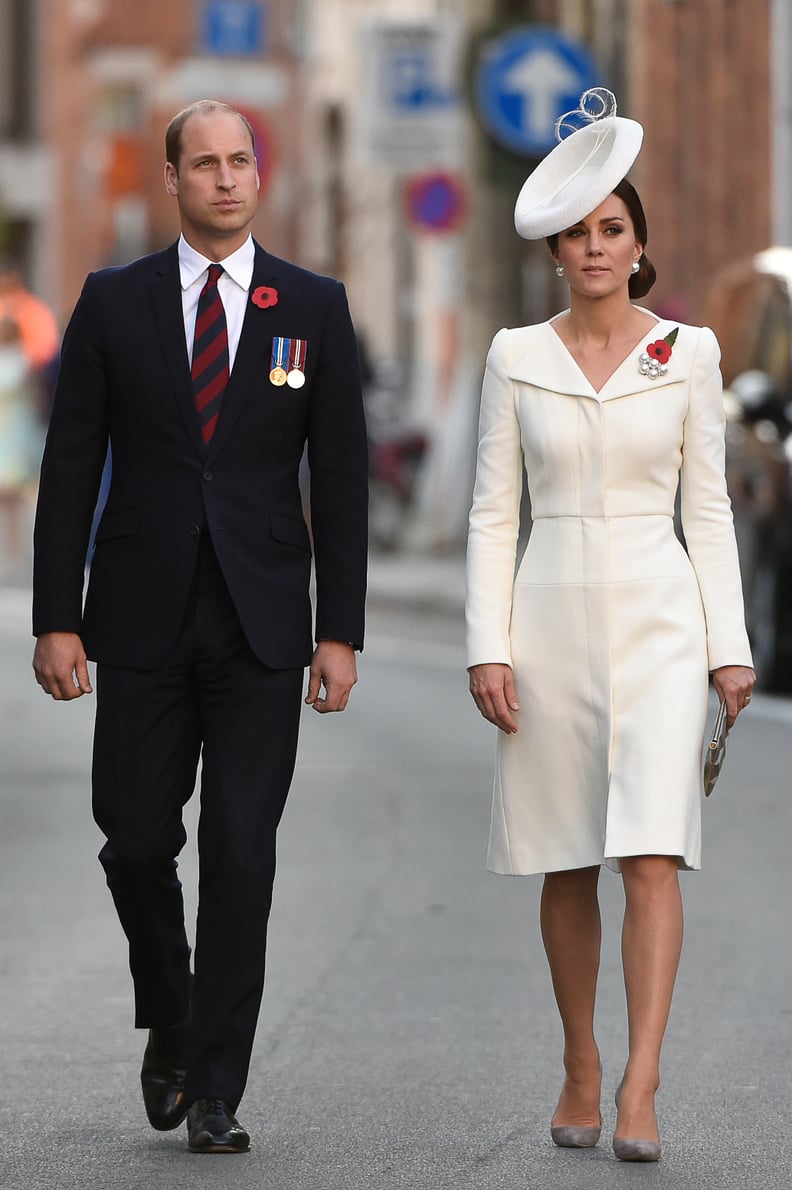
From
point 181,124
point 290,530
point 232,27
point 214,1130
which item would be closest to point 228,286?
point 181,124

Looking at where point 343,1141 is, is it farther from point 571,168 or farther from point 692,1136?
point 571,168

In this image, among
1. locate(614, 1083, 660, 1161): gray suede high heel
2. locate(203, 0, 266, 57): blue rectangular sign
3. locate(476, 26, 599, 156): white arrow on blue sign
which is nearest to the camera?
locate(614, 1083, 660, 1161): gray suede high heel

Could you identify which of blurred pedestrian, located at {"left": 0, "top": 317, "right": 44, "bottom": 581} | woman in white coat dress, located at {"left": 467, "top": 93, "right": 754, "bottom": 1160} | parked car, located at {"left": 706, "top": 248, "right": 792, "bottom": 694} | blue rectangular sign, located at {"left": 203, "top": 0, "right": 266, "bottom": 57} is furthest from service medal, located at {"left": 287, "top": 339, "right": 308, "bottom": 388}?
blue rectangular sign, located at {"left": 203, "top": 0, "right": 266, "bottom": 57}

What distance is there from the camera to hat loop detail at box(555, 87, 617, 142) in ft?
19.5

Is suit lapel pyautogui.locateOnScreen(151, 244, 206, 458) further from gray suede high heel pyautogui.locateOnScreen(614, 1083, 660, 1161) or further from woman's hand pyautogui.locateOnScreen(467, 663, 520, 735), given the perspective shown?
gray suede high heel pyautogui.locateOnScreen(614, 1083, 660, 1161)

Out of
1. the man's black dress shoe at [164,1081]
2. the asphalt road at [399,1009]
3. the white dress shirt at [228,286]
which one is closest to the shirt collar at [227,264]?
the white dress shirt at [228,286]

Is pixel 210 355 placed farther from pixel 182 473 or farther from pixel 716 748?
pixel 716 748

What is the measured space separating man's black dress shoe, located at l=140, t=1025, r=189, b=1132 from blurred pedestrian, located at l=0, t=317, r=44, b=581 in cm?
1683

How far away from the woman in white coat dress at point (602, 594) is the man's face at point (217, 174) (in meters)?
0.52

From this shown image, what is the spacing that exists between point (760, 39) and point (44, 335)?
726 cm

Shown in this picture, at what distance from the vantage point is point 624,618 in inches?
224

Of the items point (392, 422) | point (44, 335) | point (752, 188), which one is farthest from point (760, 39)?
point (44, 335)

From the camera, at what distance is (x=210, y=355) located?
5.78m

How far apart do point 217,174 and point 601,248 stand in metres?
0.72
